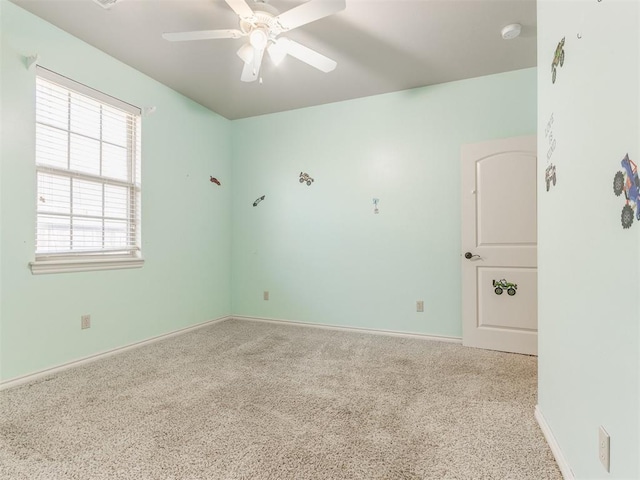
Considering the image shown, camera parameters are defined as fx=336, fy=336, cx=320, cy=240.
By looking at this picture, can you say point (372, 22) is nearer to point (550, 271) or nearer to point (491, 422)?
point (550, 271)

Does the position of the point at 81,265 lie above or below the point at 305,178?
below

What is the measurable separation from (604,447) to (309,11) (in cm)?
227

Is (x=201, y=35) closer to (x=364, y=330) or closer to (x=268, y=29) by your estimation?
(x=268, y=29)

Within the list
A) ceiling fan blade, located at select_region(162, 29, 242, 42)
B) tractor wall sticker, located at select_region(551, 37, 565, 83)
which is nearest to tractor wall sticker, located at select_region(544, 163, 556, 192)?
tractor wall sticker, located at select_region(551, 37, 565, 83)

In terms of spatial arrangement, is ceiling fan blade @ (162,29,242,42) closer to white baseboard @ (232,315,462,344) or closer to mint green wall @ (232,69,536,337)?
mint green wall @ (232,69,536,337)

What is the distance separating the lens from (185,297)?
3.72 metres

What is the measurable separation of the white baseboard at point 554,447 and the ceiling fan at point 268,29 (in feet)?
7.68

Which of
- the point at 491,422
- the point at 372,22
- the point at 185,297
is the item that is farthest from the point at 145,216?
the point at 491,422

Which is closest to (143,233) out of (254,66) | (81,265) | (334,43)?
(81,265)

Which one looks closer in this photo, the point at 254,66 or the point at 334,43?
the point at 254,66

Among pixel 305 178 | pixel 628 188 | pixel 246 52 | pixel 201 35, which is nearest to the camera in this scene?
pixel 628 188

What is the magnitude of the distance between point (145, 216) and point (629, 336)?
11.5 feet

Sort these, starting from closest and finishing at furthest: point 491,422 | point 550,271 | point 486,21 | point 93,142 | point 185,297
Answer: point 550,271
point 491,422
point 486,21
point 93,142
point 185,297

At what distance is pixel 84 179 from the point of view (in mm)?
2775
